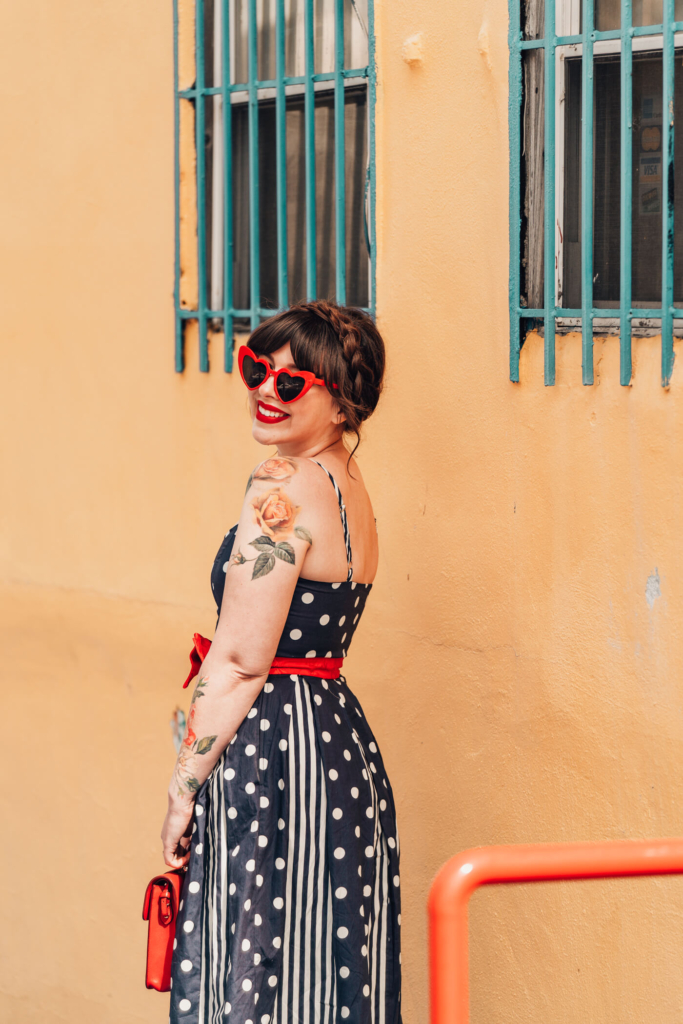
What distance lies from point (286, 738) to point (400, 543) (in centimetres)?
95

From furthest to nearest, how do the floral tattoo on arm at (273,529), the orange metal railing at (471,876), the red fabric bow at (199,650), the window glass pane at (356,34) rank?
the window glass pane at (356,34)
the red fabric bow at (199,650)
the floral tattoo on arm at (273,529)
the orange metal railing at (471,876)

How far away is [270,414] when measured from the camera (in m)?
2.52

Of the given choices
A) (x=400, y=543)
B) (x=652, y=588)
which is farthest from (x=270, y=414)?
(x=652, y=588)

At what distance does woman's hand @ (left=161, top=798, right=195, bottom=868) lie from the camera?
249 centimetres

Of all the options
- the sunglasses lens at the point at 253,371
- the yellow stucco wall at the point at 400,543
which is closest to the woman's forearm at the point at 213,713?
the sunglasses lens at the point at 253,371

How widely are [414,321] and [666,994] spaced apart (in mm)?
1802

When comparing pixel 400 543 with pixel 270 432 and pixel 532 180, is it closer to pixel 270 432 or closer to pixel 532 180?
pixel 270 432

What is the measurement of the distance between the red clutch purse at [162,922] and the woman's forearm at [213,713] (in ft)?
0.71

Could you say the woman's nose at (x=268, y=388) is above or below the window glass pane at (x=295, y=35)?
below

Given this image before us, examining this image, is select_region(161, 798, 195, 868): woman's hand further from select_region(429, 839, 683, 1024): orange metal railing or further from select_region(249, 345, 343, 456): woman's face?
select_region(429, 839, 683, 1024): orange metal railing

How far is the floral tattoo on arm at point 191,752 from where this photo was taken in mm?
2439

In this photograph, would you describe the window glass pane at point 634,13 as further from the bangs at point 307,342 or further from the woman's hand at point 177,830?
the woman's hand at point 177,830

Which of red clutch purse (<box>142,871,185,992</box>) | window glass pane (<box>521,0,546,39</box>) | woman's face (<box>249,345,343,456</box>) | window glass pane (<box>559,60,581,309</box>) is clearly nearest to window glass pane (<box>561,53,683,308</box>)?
window glass pane (<box>559,60,581,309</box>)

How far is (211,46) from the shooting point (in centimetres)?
366
